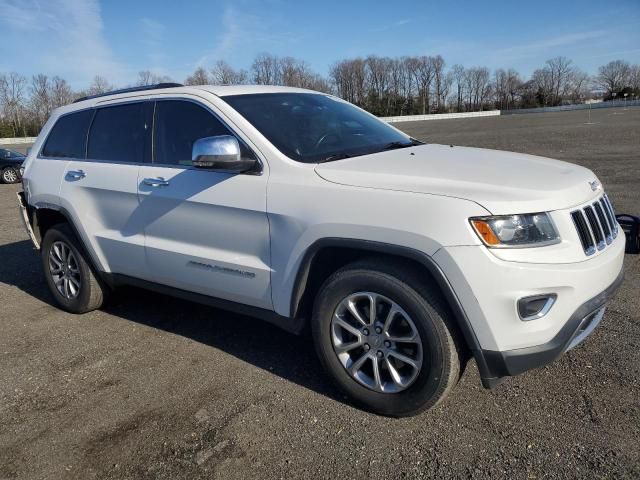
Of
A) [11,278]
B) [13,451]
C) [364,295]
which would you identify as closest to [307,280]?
[364,295]

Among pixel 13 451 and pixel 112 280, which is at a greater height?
pixel 112 280

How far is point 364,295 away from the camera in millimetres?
2973

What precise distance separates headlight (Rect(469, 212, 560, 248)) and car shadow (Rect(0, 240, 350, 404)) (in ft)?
4.43

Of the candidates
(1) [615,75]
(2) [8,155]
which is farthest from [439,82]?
(2) [8,155]

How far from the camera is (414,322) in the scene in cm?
283

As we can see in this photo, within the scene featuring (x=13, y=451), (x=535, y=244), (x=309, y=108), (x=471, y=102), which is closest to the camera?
(x=535, y=244)

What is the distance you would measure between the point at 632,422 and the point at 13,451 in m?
3.31

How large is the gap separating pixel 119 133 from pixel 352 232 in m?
2.47

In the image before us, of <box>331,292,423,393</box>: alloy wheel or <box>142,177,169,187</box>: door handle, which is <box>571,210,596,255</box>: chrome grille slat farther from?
<box>142,177,169,187</box>: door handle

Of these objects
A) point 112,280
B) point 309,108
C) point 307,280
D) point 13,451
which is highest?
point 309,108

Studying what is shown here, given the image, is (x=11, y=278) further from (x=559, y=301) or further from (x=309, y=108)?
(x=559, y=301)

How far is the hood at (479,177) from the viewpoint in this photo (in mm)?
2654

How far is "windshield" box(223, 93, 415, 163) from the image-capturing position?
3479mm

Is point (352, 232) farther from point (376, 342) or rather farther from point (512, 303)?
point (512, 303)
